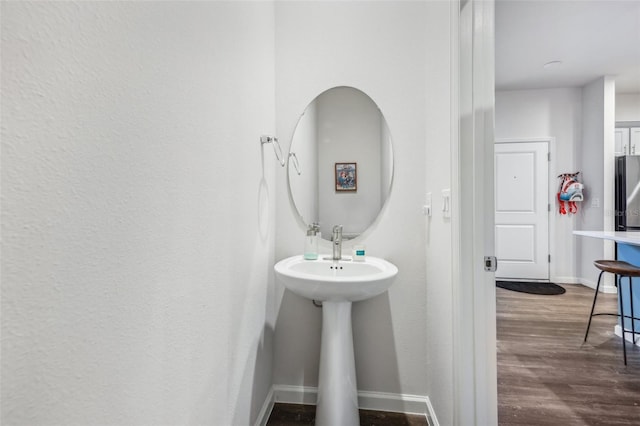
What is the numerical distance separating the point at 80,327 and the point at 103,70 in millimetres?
451

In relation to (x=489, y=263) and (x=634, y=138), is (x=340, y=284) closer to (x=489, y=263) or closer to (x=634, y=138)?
(x=489, y=263)

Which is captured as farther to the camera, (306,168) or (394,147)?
(306,168)

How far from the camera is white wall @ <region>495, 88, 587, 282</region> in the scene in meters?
4.16

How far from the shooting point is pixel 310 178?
1746mm

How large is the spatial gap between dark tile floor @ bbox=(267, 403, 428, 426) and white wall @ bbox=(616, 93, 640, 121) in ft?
17.0

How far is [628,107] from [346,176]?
16.7 feet

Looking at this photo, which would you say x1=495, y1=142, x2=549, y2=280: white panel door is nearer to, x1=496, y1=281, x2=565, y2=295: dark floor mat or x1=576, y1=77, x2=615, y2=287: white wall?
x1=496, y1=281, x2=565, y2=295: dark floor mat

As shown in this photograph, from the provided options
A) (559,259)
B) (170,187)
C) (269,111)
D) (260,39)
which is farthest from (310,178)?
(559,259)

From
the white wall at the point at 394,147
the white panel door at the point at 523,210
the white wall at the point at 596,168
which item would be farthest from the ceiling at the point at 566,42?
the white wall at the point at 394,147

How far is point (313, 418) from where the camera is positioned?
1.56m

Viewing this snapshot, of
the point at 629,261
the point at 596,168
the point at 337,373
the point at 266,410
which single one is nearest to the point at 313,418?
the point at 266,410

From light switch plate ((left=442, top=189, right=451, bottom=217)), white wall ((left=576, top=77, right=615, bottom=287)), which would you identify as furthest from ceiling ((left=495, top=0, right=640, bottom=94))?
light switch plate ((left=442, top=189, right=451, bottom=217))

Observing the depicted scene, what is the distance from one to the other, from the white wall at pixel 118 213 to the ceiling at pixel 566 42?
9.47ft

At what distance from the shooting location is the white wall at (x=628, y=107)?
421 centimetres
